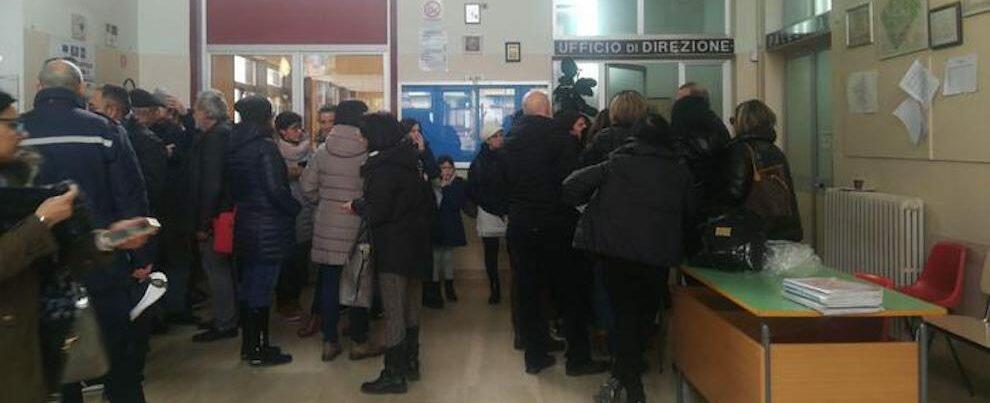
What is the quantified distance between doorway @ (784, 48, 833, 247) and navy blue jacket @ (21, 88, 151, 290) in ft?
15.9

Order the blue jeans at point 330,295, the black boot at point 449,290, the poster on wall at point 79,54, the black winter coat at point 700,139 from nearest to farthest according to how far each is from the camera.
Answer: the black winter coat at point 700,139
the blue jeans at point 330,295
the poster on wall at point 79,54
the black boot at point 449,290

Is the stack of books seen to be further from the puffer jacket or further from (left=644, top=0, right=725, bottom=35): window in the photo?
(left=644, top=0, right=725, bottom=35): window

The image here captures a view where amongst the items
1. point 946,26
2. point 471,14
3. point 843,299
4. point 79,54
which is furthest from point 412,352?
point 471,14

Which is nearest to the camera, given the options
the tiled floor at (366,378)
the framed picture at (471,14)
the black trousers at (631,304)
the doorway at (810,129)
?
the black trousers at (631,304)

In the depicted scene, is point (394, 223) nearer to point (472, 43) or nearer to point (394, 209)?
point (394, 209)

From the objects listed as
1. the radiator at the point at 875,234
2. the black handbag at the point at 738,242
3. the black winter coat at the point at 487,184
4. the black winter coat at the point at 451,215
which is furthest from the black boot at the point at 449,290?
the black handbag at the point at 738,242

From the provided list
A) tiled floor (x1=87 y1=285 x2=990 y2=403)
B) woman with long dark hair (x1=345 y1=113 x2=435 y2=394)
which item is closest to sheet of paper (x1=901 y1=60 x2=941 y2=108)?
tiled floor (x1=87 y1=285 x2=990 y2=403)

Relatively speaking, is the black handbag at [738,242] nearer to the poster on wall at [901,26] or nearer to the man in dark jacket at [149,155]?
the poster on wall at [901,26]

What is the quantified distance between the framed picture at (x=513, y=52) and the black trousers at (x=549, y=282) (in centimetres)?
309

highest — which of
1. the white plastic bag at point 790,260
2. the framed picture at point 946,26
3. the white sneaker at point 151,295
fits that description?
the framed picture at point 946,26

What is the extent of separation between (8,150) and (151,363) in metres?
2.82

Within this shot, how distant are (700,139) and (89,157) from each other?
2.67m

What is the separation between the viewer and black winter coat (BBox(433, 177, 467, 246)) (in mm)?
6117

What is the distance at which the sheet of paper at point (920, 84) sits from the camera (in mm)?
4594
